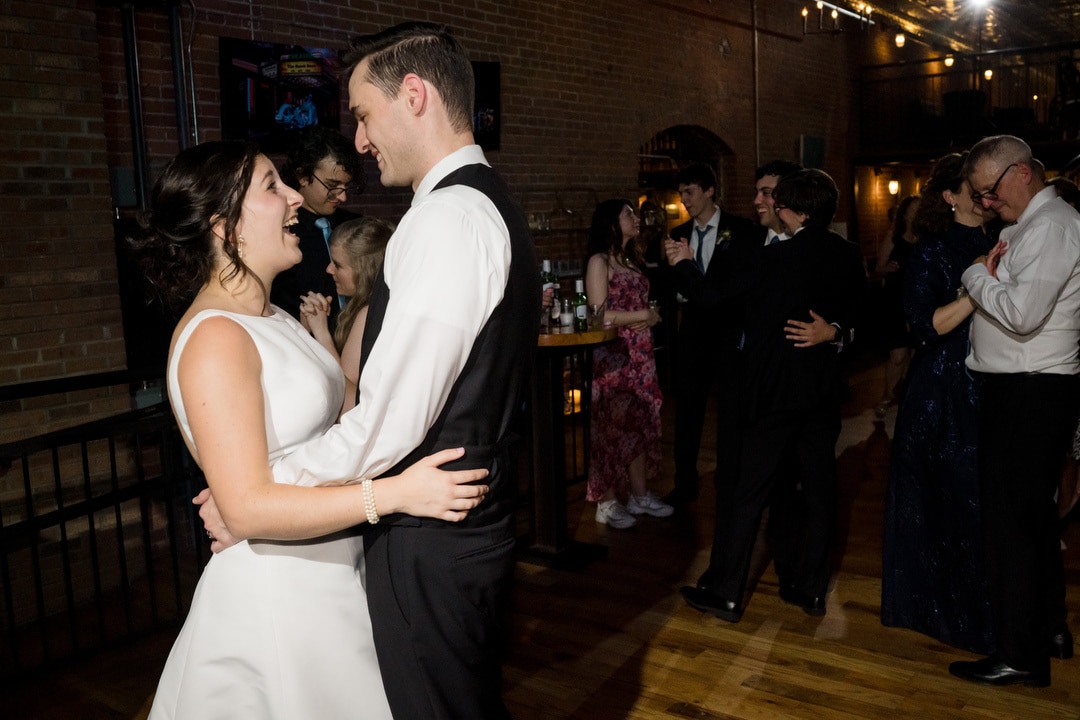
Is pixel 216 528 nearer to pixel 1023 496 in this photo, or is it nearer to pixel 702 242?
pixel 1023 496

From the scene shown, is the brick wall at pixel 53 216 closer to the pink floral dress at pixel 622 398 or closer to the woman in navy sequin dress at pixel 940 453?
the pink floral dress at pixel 622 398

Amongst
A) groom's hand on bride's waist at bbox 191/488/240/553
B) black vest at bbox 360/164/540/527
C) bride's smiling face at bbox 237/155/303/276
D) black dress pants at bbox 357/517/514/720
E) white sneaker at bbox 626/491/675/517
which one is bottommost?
white sneaker at bbox 626/491/675/517

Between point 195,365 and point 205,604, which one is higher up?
point 195,365

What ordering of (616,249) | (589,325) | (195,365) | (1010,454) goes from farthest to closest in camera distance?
(616,249), (589,325), (1010,454), (195,365)

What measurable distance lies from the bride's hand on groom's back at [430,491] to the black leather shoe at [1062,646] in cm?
258

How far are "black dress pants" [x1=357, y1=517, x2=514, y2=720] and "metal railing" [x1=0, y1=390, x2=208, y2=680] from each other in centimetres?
196

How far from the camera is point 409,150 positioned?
1583 millimetres

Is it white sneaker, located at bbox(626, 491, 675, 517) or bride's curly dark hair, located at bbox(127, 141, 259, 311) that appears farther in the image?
white sneaker, located at bbox(626, 491, 675, 517)

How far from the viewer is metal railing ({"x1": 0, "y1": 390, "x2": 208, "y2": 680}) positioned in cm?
319

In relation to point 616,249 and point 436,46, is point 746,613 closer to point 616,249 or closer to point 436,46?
point 616,249

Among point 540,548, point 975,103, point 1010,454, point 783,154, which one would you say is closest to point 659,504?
point 540,548

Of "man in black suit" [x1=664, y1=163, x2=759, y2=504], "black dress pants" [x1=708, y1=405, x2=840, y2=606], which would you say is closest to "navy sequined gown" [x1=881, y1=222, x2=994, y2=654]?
"black dress pants" [x1=708, y1=405, x2=840, y2=606]

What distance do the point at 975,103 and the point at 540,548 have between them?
391 inches

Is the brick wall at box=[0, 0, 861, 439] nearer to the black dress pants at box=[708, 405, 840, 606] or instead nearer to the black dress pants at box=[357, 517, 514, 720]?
the black dress pants at box=[708, 405, 840, 606]
